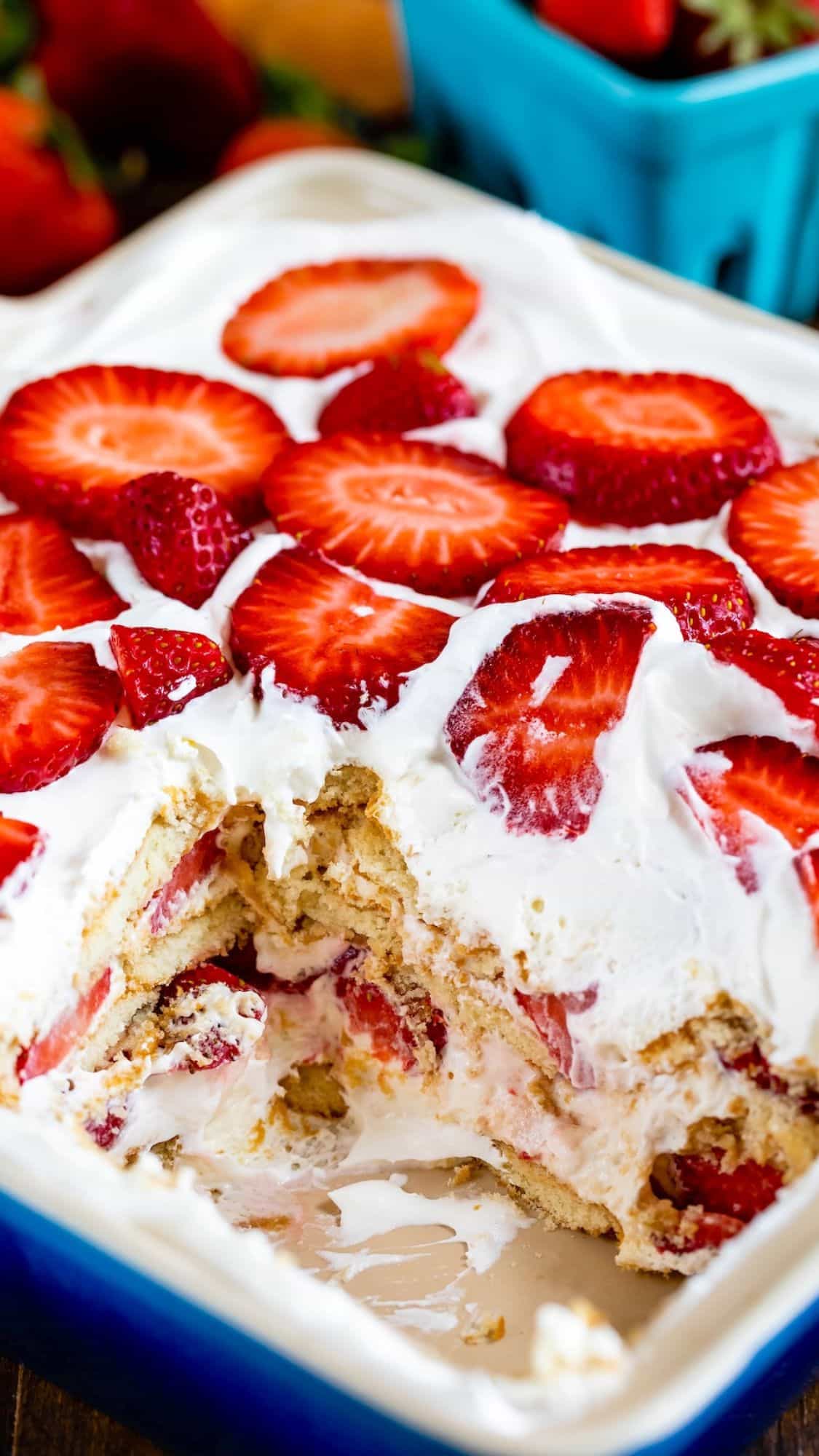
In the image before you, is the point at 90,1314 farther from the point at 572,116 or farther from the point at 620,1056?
the point at 572,116

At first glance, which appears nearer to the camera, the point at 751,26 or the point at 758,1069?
the point at 758,1069

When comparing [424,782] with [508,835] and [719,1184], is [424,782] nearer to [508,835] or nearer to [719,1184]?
[508,835]

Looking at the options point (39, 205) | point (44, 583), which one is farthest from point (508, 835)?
point (39, 205)

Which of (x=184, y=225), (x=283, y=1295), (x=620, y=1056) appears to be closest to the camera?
(x=283, y=1295)

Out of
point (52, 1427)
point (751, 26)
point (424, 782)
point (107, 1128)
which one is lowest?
point (52, 1427)

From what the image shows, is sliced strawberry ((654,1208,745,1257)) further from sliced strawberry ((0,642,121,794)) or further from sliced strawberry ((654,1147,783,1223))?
sliced strawberry ((0,642,121,794))

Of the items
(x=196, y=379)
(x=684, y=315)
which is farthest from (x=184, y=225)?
(x=684, y=315)

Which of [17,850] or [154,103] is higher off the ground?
[17,850]

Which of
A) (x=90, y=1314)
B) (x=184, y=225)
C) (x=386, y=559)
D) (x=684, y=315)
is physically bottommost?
(x=90, y=1314)
